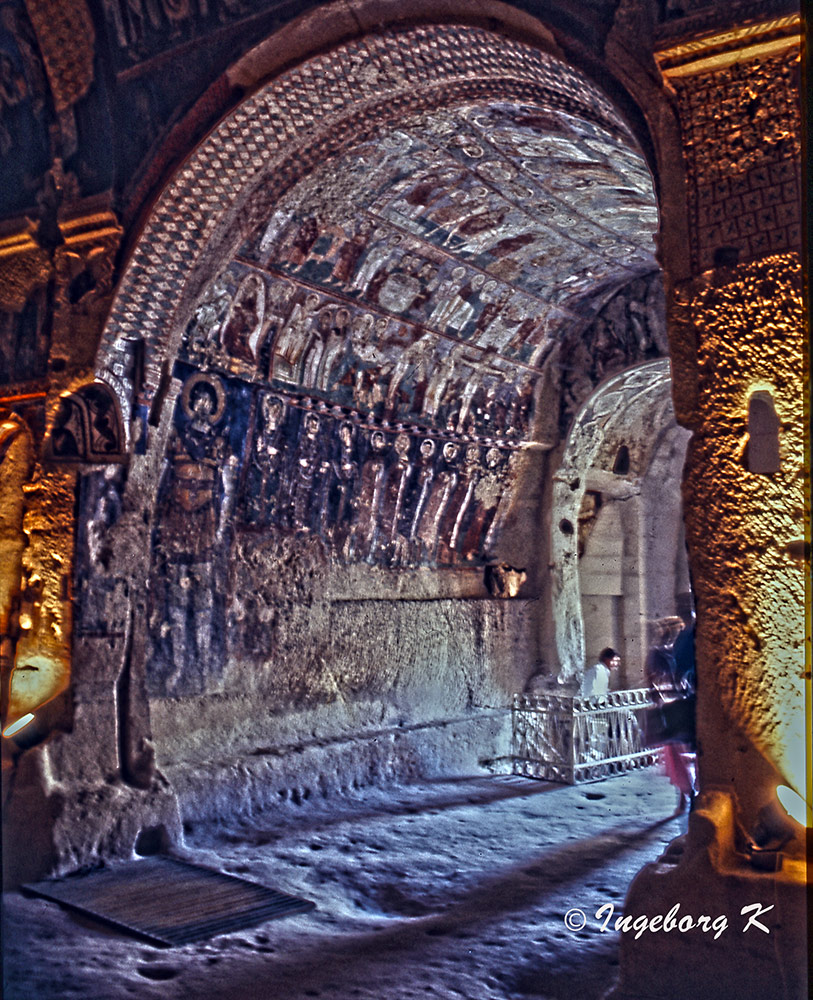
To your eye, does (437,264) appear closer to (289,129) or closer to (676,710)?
(289,129)

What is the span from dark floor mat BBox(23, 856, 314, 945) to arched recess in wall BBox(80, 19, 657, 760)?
1290mm

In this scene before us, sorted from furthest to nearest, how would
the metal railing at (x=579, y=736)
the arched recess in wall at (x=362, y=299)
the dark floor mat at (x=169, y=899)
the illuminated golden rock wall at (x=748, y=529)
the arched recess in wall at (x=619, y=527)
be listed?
the arched recess in wall at (x=619, y=527)
the metal railing at (x=579, y=736)
the arched recess in wall at (x=362, y=299)
the dark floor mat at (x=169, y=899)
the illuminated golden rock wall at (x=748, y=529)

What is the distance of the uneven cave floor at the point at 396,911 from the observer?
3859 millimetres

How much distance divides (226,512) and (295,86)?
288 centimetres

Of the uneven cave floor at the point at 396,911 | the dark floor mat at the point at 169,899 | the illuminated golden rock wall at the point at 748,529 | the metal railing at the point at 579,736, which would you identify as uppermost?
the illuminated golden rock wall at the point at 748,529

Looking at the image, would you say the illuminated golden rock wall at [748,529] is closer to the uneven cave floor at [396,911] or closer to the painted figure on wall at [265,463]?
the uneven cave floor at [396,911]

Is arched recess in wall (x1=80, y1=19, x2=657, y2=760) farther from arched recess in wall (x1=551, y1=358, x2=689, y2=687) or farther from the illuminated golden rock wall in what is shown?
the illuminated golden rock wall

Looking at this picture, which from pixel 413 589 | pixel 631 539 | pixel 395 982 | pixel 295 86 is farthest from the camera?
pixel 631 539

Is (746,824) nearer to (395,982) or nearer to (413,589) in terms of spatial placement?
(395,982)

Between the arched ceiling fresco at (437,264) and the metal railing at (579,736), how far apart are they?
259cm

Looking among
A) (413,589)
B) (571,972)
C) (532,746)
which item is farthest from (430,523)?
(571,972)

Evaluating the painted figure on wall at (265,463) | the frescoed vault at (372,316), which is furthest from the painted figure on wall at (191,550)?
the painted figure on wall at (265,463)

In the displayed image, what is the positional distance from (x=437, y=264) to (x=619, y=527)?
185 inches

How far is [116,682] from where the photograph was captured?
5.63 metres
